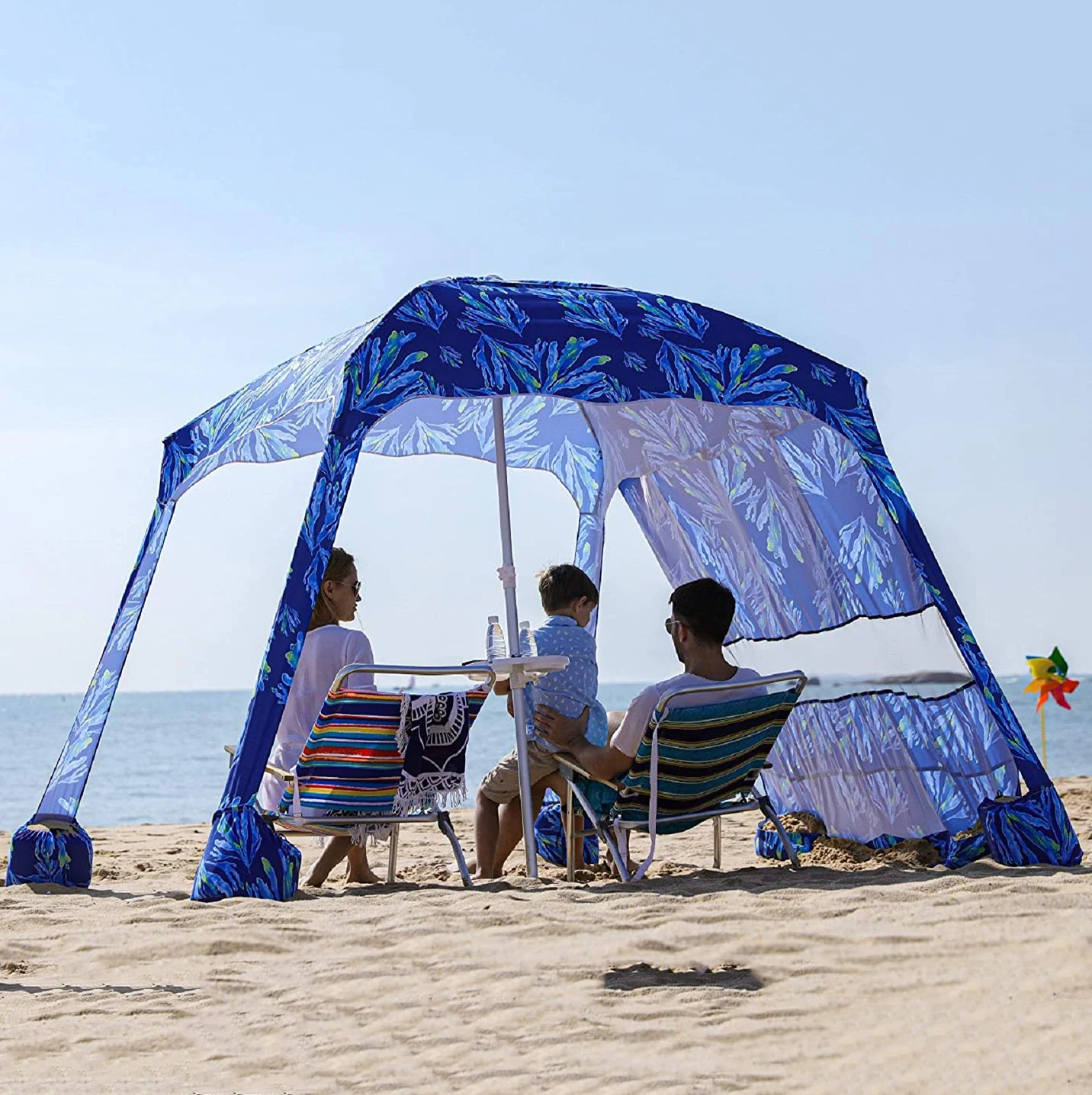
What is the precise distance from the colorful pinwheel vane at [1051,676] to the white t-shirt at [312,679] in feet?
23.6

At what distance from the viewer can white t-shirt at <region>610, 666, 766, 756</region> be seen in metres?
5.42

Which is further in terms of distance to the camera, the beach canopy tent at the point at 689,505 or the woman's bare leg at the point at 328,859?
the woman's bare leg at the point at 328,859

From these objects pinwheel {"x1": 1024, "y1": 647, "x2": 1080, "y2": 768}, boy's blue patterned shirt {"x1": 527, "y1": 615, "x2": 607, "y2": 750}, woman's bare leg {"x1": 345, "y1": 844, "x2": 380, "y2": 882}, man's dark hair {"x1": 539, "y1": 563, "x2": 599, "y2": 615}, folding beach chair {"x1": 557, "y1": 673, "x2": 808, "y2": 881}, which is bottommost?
woman's bare leg {"x1": 345, "y1": 844, "x2": 380, "y2": 882}

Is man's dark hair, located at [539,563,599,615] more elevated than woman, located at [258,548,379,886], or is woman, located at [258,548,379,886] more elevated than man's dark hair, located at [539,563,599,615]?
man's dark hair, located at [539,563,599,615]

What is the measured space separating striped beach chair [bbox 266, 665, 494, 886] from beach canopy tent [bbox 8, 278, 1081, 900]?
0.17 meters

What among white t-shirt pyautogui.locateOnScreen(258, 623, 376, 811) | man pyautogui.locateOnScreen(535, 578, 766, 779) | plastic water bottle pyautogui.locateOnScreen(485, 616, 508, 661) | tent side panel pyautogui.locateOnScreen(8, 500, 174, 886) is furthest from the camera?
tent side panel pyautogui.locateOnScreen(8, 500, 174, 886)

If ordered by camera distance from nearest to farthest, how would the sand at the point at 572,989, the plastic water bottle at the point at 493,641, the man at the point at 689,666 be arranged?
the sand at the point at 572,989 → the man at the point at 689,666 → the plastic water bottle at the point at 493,641

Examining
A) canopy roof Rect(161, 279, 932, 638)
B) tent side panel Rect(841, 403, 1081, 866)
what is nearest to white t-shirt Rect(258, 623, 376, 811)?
canopy roof Rect(161, 279, 932, 638)

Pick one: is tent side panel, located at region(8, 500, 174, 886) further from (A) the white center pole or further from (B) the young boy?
(A) the white center pole

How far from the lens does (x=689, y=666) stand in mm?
5625

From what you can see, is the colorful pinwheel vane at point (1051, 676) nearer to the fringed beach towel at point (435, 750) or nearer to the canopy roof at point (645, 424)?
the canopy roof at point (645, 424)

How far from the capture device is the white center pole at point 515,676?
5.67 m

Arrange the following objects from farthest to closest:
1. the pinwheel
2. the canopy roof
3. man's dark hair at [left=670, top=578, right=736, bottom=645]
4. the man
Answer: the pinwheel, the canopy roof, man's dark hair at [left=670, top=578, right=736, bottom=645], the man

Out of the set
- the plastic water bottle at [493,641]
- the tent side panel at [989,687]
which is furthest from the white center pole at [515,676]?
the tent side panel at [989,687]
